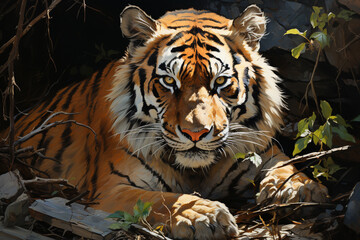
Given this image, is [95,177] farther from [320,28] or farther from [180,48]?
[320,28]

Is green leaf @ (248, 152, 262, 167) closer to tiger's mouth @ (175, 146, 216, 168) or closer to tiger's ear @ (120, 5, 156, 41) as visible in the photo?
tiger's mouth @ (175, 146, 216, 168)

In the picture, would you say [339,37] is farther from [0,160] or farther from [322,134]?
[0,160]

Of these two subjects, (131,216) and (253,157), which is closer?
(131,216)

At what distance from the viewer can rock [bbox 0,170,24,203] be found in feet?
7.91

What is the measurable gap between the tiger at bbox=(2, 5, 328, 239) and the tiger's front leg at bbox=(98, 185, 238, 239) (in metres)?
→ 0.07

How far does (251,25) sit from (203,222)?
1258 mm

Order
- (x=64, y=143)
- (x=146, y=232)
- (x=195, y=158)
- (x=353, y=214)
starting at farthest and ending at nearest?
(x=64, y=143), (x=195, y=158), (x=146, y=232), (x=353, y=214)

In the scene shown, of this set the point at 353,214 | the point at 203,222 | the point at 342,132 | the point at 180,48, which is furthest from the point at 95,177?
the point at 353,214

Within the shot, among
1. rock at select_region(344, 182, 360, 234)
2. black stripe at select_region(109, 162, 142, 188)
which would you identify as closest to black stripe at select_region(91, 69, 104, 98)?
black stripe at select_region(109, 162, 142, 188)

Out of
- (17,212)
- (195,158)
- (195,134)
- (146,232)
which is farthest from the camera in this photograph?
(195,158)

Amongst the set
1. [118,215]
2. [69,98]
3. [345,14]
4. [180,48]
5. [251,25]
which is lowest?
[118,215]

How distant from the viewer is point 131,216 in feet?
7.25

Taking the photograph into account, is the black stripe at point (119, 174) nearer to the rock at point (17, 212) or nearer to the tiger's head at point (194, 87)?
Answer: the tiger's head at point (194, 87)

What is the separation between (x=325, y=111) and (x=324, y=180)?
0.51m
